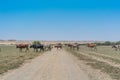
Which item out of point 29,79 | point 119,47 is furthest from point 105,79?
point 119,47

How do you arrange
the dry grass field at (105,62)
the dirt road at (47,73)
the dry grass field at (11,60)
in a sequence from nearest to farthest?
the dirt road at (47,73)
the dry grass field at (105,62)
the dry grass field at (11,60)

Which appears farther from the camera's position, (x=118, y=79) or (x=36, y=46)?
(x=36, y=46)

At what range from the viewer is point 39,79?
15.9m

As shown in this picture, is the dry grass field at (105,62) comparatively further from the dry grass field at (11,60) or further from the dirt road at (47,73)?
the dry grass field at (11,60)

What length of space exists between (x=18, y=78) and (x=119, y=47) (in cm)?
6805

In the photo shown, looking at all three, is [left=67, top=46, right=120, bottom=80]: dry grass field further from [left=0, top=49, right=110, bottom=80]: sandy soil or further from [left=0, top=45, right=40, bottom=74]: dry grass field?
[left=0, top=45, right=40, bottom=74]: dry grass field

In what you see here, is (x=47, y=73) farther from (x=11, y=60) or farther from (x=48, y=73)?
(x=11, y=60)

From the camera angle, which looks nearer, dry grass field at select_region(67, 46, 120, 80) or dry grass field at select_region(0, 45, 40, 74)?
dry grass field at select_region(67, 46, 120, 80)

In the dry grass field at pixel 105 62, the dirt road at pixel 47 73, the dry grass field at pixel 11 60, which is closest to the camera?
the dirt road at pixel 47 73

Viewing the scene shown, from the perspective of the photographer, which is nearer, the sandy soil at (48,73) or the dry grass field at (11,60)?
the sandy soil at (48,73)

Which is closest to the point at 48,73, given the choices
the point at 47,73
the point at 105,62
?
the point at 47,73

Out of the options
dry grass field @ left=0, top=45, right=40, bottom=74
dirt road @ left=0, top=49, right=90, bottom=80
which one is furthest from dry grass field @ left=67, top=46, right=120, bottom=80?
dry grass field @ left=0, top=45, right=40, bottom=74

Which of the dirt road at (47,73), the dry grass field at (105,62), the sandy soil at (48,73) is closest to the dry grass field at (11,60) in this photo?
the sandy soil at (48,73)

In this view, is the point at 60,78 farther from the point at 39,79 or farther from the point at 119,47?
the point at 119,47
